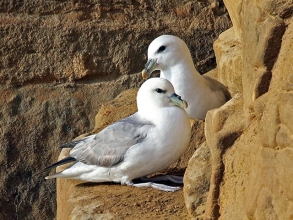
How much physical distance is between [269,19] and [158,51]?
2.43 meters

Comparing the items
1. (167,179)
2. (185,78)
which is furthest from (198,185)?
(185,78)

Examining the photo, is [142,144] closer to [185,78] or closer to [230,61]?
[185,78]

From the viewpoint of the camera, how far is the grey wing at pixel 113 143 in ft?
14.9

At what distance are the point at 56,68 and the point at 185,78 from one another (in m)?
1.54

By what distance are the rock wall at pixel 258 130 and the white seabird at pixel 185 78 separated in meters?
1.74

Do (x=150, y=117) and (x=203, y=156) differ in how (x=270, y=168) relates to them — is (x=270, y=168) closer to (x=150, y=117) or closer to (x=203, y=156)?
(x=203, y=156)

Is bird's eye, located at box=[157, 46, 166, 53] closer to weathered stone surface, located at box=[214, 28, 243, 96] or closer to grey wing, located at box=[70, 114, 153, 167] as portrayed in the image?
weathered stone surface, located at box=[214, 28, 243, 96]

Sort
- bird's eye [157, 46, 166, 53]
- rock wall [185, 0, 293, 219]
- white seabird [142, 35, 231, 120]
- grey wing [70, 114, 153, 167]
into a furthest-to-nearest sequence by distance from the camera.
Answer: bird's eye [157, 46, 166, 53] < white seabird [142, 35, 231, 120] < grey wing [70, 114, 153, 167] < rock wall [185, 0, 293, 219]

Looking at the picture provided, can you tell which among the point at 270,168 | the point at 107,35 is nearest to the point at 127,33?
the point at 107,35

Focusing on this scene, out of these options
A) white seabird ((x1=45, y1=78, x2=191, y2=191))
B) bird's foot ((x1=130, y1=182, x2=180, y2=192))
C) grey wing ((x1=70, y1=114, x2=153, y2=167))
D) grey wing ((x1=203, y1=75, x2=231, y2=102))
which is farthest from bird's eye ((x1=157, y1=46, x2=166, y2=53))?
bird's foot ((x1=130, y1=182, x2=180, y2=192))

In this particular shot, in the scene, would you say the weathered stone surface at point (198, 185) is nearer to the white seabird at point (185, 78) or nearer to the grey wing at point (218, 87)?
the white seabird at point (185, 78)

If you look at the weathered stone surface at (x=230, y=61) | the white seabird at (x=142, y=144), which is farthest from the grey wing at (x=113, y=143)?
the weathered stone surface at (x=230, y=61)

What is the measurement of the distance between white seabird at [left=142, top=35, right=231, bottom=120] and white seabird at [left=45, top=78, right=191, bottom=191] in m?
0.60

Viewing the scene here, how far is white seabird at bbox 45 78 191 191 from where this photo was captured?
4.46 metres
